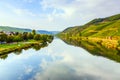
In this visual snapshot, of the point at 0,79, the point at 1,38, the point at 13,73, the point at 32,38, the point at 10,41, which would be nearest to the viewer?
the point at 0,79

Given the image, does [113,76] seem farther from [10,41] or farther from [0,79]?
[10,41]

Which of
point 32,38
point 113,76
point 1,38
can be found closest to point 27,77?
point 113,76

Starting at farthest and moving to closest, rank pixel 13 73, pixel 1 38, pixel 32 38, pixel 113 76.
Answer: pixel 32 38 < pixel 1 38 < pixel 13 73 < pixel 113 76

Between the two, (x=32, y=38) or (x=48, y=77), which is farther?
(x=32, y=38)

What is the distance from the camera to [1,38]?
352 ft

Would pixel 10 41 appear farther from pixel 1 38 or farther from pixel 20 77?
pixel 20 77

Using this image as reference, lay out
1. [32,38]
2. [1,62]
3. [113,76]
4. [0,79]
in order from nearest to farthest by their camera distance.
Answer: [0,79], [113,76], [1,62], [32,38]

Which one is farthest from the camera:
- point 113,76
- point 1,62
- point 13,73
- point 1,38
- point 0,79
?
A: point 1,38

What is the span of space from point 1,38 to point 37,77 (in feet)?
226

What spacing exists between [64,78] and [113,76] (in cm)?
1125

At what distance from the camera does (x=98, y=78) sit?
142 feet

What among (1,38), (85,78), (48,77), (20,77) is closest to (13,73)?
(20,77)

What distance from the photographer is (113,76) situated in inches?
Answer: 1785

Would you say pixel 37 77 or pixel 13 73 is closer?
pixel 37 77
